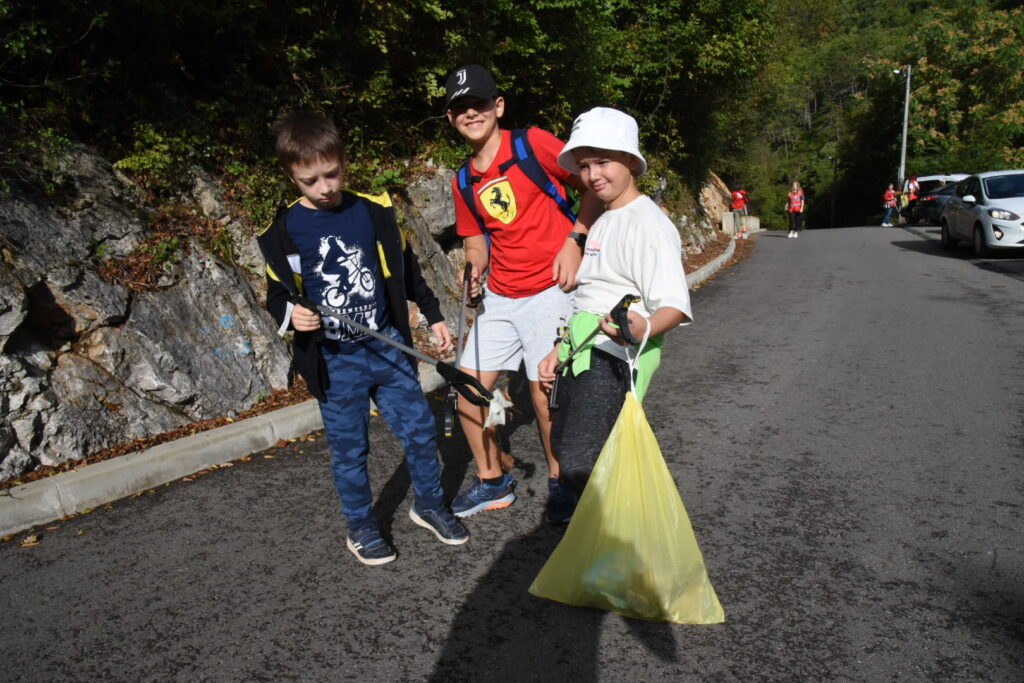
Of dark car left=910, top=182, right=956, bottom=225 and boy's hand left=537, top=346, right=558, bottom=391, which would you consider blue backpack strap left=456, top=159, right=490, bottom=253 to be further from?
dark car left=910, top=182, right=956, bottom=225

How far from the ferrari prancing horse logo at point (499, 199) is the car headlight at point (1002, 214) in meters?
13.6

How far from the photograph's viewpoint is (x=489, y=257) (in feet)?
12.2

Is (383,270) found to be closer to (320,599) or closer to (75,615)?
(320,599)

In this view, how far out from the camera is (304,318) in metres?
2.90

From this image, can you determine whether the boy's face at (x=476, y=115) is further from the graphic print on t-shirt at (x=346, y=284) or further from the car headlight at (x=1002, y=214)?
the car headlight at (x=1002, y=214)

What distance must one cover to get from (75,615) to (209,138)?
518 centimetres

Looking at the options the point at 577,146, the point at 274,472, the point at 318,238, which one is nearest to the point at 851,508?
the point at 577,146

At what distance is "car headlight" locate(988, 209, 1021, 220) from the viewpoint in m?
13.6

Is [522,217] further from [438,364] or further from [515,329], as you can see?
[438,364]

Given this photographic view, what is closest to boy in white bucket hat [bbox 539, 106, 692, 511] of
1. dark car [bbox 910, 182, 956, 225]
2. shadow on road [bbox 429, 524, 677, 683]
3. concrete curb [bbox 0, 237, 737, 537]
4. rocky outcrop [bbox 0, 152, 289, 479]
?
shadow on road [bbox 429, 524, 677, 683]

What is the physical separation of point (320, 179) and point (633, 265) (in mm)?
1256

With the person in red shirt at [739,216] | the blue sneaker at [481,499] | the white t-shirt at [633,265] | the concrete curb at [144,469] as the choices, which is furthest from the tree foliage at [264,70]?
the person in red shirt at [739,216]

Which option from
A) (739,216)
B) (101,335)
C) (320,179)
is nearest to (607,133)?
(320,179)

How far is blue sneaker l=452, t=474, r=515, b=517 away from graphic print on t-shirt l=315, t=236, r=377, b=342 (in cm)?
108
